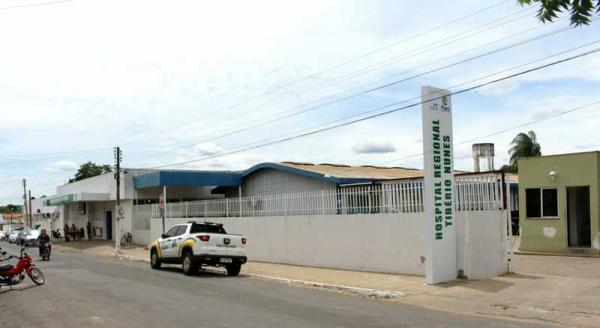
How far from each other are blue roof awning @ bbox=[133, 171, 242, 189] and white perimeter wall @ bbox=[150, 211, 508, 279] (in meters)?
11.9

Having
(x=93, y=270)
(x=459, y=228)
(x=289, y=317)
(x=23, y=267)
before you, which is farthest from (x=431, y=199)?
(x=93, y=270)

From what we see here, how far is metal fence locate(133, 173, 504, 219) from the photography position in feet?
50.4

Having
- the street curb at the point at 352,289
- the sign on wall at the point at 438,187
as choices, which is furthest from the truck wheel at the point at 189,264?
the sign on wall at the point at 438,187

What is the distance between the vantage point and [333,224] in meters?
18.3

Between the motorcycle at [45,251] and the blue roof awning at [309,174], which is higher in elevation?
the blue roof awning at [309,174]

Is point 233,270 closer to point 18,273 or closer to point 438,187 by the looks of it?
point 18,273

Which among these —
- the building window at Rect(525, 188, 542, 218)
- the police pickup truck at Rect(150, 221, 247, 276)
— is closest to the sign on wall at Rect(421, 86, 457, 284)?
the police pickup truck at Rect(150, 221, 247, 276)

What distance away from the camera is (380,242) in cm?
1641

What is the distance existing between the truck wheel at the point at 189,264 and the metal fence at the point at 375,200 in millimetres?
4548

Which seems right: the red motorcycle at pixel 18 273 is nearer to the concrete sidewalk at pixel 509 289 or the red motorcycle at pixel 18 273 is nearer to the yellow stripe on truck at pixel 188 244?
the yellow stripe on truck at pixel 188 244

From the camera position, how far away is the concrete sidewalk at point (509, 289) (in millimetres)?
10609

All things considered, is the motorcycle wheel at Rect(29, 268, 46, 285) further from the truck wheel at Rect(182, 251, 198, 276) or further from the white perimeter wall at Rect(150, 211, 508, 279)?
the white perimeter wall at Rect(150, 211, 508, 279)

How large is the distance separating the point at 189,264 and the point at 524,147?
38.4 metres

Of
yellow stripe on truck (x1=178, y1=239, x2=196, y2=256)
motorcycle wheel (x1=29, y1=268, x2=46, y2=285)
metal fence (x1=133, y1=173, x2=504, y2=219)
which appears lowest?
motorcycle wheel (x1=29, y1=268, x2=46, y2=285)
